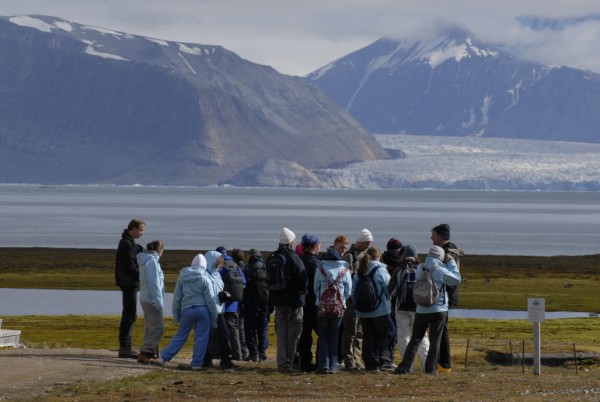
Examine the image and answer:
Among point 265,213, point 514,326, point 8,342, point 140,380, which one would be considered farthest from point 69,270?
point 265,213

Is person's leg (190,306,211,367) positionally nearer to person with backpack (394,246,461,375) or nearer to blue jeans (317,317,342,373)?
blue jeans (317,317,342,373)

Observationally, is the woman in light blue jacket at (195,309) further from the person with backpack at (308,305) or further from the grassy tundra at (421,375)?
the person with backpack at (308,305)

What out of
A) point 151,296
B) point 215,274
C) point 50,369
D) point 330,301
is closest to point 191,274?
point 215,274

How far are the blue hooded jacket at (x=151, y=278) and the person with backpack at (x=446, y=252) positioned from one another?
390 centimetres

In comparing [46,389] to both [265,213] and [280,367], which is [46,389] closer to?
[280,367]

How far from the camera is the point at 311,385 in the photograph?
55.7 feet

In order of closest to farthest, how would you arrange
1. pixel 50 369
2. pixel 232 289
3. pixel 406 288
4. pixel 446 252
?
1. pixel 50 369
2. pixel 446 252
3. pixel 406 288
4. pixel 232 289

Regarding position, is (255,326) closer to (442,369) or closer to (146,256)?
(146,256)

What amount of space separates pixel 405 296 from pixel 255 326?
3.40 metres

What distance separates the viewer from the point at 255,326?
21.3m

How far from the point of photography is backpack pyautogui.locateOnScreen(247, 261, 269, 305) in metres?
20.8

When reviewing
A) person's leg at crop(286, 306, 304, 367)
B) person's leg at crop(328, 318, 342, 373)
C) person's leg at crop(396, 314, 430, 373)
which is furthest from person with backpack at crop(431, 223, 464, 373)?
person's leg at crop(286, 306, 304, 367)

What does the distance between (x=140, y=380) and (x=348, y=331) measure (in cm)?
364

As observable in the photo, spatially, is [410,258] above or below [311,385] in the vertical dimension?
above
